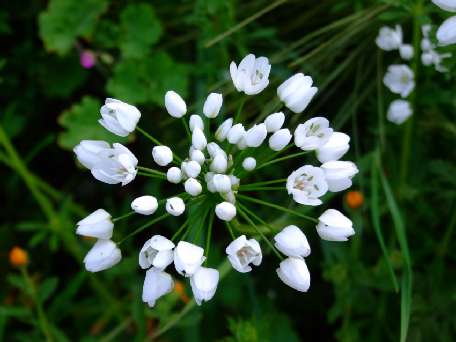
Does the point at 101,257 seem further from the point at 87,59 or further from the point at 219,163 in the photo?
the point at 87,59

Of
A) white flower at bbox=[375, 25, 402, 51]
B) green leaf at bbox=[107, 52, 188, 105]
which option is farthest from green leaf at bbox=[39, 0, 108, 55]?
white flower at bbox=[375, 25, 402, 51]

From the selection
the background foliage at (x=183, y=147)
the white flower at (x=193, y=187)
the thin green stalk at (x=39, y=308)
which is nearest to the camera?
the white flower at (x=193, y=187)

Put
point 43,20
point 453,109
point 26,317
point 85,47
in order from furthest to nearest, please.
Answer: point 85,47 < point 43,20 < point 453,109 < point 26,317

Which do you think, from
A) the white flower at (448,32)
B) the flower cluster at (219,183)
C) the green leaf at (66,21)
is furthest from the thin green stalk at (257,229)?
the green leaf at (66,21)

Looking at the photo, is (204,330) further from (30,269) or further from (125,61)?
(125,61)

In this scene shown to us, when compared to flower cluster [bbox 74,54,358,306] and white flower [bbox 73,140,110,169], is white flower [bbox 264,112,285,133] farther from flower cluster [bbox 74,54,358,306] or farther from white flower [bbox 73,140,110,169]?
white flower [bbox 73,140,110,169]

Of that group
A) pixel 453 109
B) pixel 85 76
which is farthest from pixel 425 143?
pixel 85 76

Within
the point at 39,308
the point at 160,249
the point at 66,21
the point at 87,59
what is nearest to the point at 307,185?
the point at 160,249

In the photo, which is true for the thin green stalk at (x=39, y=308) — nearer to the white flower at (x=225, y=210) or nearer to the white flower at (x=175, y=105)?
the white flower at (x=175, y=105)
